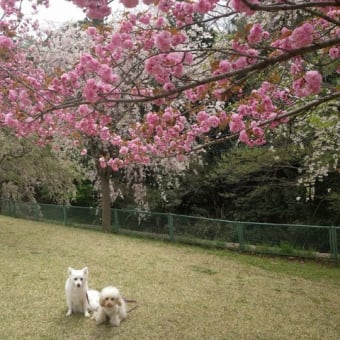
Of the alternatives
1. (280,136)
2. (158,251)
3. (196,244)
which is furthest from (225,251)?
(280,136)

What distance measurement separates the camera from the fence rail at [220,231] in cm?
1030

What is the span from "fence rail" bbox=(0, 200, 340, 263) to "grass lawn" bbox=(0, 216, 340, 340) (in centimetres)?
55

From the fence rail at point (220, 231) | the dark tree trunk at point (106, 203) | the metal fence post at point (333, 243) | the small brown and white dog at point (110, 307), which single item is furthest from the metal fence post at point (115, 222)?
the small brown and white dog at point (110, 307)

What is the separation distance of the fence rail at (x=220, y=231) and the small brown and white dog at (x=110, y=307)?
6.77 metres

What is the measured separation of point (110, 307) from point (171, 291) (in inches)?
78.7

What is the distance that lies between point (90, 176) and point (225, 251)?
21.2 feet

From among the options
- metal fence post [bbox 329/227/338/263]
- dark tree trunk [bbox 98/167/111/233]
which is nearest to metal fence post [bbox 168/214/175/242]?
dark tree trunk [bbox 98/167/111/233]

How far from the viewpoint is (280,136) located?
9.76 m

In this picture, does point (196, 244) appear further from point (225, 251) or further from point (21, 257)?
point (21, 257)

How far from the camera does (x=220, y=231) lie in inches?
464

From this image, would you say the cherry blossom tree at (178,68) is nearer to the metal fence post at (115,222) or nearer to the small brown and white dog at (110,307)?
the small brown and white dog at (110,307)

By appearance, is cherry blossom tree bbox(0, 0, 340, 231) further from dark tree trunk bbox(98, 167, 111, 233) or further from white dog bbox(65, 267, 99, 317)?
A: dark tree trunk bbox(98, 167, 111, 233)

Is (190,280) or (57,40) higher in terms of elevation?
(57,40)

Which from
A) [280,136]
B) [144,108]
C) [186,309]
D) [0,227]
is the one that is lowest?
[186,309]
